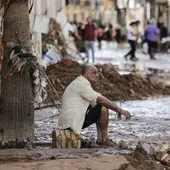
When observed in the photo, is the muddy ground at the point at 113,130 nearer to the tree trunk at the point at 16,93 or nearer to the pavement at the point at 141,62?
the tree trunk at the point at 16,93

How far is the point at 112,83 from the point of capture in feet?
55.5

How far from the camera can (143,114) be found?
13.7 meters

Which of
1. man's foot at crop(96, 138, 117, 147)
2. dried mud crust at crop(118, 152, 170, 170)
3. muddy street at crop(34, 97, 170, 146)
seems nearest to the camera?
dried mud crust at crop(118, 152, 170, 170)

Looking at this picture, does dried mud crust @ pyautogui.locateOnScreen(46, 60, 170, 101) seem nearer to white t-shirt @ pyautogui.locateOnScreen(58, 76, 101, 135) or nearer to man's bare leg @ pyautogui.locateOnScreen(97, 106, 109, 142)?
man's bare leg @ pyautogui.locateOnScreen(97, 106, 109, 142)

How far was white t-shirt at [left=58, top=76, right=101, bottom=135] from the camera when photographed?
31.3 ft

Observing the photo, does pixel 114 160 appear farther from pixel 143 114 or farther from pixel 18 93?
pixel 143 114

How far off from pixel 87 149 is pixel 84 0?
106 meters

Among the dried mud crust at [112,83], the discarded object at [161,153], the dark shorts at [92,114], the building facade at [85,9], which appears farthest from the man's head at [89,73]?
the building facade at [85,9]

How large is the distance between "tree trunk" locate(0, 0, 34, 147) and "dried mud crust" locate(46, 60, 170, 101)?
5857 mm

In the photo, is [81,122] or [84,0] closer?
[81,122]

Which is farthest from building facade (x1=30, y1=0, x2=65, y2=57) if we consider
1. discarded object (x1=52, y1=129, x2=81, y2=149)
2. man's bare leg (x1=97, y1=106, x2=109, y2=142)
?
discarded object (x1=52, y1=129, x2=81, y2=149)

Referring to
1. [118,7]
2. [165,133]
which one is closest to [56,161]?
[165,133]

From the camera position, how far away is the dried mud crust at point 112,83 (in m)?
16.0

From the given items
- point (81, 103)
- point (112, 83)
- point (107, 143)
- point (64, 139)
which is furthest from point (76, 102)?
point (112, 83)
